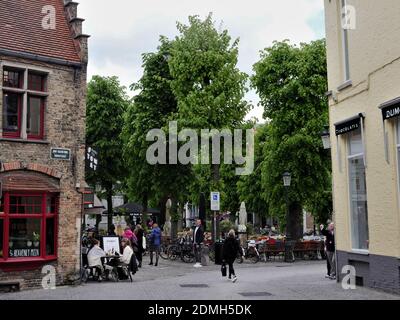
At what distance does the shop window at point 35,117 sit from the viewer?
1603 centimetres

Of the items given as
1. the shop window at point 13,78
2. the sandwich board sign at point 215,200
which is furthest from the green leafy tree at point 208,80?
the shop window at point 13,78

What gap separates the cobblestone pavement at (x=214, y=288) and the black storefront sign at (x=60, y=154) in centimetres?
383

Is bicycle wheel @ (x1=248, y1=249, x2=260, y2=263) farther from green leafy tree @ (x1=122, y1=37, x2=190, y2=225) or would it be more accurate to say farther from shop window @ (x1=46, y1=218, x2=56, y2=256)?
shop window @ (x1=46, y1=218, x2=56, y2=256)

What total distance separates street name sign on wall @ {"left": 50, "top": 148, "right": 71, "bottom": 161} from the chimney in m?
2.94

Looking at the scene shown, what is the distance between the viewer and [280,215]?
34000 millimetres

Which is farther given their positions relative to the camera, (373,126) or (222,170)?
(222,170)

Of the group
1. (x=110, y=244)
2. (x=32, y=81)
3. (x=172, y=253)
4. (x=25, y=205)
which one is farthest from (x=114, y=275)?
(x=172, y=253)

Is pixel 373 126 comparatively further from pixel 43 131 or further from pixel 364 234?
pixel 43 131

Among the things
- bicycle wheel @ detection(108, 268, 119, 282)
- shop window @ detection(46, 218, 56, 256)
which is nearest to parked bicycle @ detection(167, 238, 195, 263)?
bicycle wheel @ detection(108, 268, 119, 282)

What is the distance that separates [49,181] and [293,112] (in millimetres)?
15736

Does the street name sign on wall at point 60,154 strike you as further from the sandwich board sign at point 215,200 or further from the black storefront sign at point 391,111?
the black storefront sign at point 391,111
